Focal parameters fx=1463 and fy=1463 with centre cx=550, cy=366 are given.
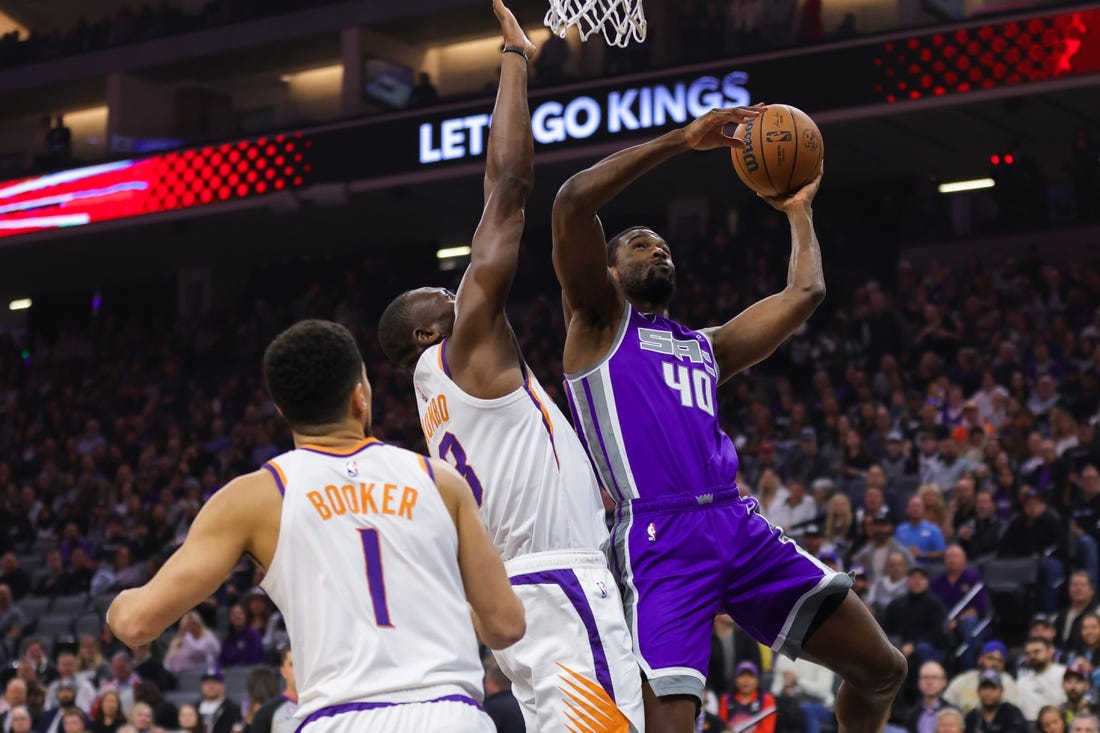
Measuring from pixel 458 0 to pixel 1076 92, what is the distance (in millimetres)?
8935

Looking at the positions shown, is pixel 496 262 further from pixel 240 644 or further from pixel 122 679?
pixel 122 679

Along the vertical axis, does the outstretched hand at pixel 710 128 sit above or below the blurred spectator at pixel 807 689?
above

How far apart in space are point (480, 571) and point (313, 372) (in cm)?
57

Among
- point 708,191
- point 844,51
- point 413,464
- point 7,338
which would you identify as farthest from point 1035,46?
point 7,338

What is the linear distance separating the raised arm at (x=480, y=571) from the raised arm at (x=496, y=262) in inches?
46.8

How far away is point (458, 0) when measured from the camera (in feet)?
70.2

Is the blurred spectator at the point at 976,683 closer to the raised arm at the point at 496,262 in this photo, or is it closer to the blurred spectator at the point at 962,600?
the blurred spectator at the point at 962,600

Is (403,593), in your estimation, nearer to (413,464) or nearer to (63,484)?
(413,464)

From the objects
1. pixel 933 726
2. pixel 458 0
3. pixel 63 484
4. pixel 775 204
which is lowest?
pixel 933 726

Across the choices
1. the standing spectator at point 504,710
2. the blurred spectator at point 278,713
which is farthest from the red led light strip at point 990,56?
the blurred spectator at point 278,713

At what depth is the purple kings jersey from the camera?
15.4 ft

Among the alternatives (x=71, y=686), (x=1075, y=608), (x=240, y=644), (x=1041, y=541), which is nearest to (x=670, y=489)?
(x=1075, y=608)

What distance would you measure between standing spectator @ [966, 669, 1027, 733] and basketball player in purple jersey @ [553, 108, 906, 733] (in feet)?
16.0

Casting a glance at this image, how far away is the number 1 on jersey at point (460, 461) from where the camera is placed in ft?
14.7
